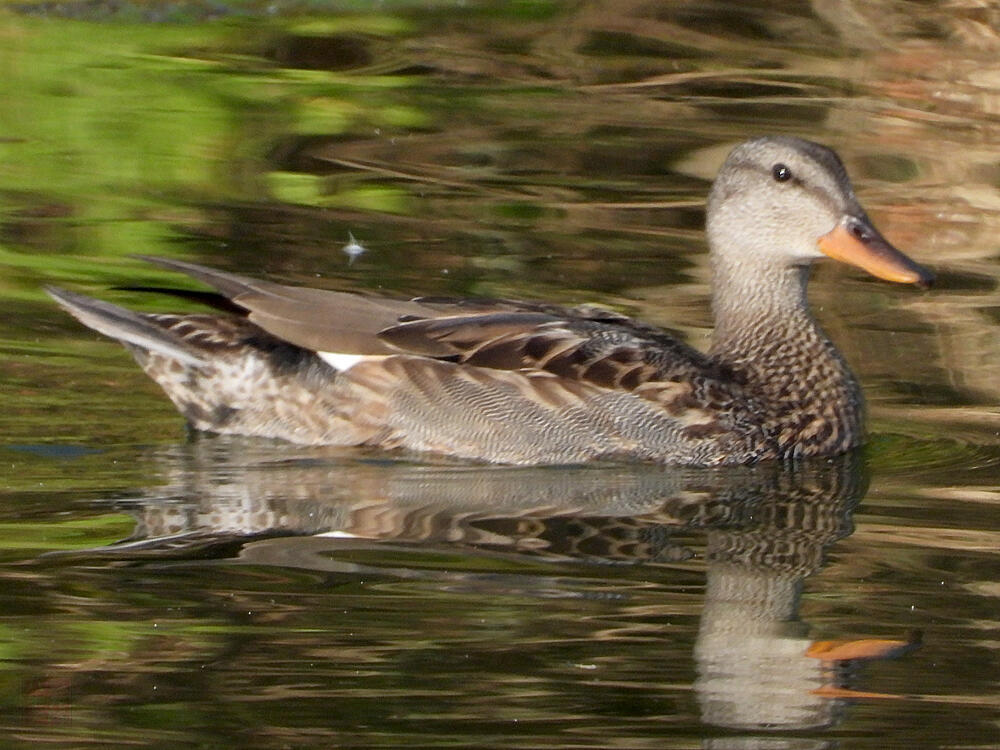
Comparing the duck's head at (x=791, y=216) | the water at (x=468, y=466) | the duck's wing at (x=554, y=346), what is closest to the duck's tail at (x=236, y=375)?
the water at (x=468, y=466)

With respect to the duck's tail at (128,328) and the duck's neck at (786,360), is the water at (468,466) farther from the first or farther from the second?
the duck's tail at (128,328)

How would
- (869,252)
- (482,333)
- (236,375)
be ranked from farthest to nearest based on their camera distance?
(236,375) < (869,252) < (482,333)

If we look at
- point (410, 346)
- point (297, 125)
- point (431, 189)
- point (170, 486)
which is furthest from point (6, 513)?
point (297, 125)

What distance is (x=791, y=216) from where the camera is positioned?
812 centimetres

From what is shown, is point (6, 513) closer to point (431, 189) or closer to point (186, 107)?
point (431, 189)

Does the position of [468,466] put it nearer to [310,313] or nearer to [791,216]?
[310,313]

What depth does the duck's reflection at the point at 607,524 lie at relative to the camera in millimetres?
5492

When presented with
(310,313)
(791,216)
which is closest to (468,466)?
(310,313)

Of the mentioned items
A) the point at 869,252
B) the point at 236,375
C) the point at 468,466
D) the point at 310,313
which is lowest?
the point at 468,466

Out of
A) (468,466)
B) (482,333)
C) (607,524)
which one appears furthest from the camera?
(482,333)

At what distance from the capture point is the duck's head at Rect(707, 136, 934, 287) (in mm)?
7965

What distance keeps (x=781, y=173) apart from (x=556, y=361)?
118cm

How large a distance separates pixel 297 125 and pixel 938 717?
8435 millimetres

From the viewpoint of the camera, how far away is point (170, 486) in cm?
726
